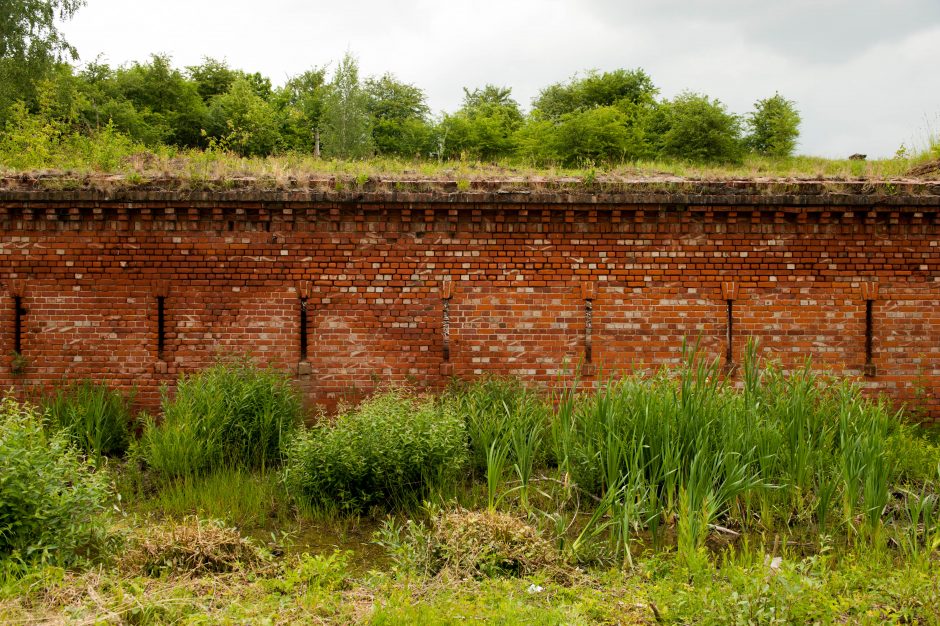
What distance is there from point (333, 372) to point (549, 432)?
8.71 ft

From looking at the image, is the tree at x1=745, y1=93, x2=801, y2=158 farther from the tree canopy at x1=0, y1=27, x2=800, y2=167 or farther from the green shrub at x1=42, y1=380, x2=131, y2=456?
the green shrub at x1=42, y1=380, x2=131, y2=456

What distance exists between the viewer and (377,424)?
6.04 metres

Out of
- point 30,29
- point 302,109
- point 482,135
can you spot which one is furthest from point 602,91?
point 30,29

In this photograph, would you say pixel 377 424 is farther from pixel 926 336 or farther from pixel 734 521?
pixel 926 336

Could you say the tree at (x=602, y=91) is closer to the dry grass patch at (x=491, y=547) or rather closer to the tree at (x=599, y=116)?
the tree at (x=599, y=116)

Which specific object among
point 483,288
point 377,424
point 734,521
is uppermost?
point 483,288

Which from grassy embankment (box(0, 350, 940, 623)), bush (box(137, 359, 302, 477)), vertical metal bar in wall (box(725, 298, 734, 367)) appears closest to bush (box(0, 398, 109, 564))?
A: grassy embankment (box(0, 350, 940, 623))

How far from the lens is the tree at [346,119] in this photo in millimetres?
32219

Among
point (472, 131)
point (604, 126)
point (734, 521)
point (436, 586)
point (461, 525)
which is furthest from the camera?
point (472, 131)

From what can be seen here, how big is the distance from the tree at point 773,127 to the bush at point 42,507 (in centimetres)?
2943

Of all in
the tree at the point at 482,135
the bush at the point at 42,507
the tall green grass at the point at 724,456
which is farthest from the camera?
the tree at the point at 482,135

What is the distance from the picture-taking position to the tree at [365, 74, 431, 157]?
35047 mm

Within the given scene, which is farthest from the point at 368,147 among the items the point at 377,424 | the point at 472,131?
the point at 377,424

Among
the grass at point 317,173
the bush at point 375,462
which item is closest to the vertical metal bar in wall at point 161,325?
the grass at point 317,173
